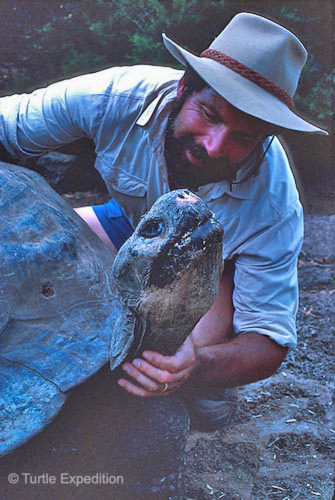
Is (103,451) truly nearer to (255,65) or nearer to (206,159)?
(206,159)

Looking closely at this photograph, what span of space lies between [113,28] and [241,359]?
2.98 feet

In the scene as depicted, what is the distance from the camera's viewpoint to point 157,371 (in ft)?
3.19

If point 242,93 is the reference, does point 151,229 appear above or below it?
below

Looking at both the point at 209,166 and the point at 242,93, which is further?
the point at 209,166

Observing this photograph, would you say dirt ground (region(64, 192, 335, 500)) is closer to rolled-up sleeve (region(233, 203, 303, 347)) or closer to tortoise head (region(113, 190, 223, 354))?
rolled-up sleeve (region(233, 203, 303, 347))

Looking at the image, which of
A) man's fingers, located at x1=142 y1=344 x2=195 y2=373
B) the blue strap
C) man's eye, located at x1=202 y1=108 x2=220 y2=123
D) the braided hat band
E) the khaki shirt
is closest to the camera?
man's fingers, located at x1=142 y1=344 x2=195 y2=373

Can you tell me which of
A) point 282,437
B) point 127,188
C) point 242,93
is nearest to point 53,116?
point 127,188

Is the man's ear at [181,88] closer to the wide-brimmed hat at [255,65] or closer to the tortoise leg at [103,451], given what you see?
the wide-brimmed hat at [255,65]

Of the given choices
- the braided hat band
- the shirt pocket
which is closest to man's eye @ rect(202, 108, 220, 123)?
the braided hat band

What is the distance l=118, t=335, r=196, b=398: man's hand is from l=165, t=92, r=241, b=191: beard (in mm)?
427

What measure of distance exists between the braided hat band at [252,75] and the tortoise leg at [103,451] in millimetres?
686

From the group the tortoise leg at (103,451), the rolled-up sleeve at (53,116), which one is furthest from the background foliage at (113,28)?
the tortoise leg at (103,451)

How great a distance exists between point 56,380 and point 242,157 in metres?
0.68

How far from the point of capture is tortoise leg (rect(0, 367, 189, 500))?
1.00 m
